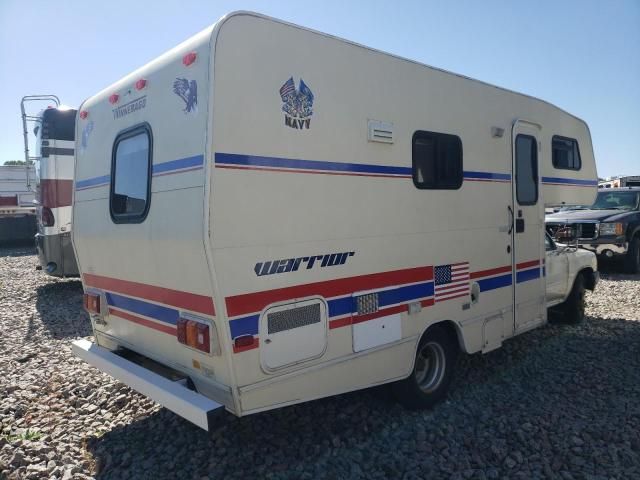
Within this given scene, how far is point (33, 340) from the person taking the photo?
247 inches

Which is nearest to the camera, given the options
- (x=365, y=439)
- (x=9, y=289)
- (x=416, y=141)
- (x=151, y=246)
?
(x=151, y=246)

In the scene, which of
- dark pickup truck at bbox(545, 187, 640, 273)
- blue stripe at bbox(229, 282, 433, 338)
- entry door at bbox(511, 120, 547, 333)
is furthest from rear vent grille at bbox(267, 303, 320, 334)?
dark pickup truck at bbox(545, 187, 640, 273)

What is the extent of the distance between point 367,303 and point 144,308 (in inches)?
64.2

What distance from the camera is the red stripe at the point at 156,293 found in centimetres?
291

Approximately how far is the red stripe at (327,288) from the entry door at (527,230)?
148cm

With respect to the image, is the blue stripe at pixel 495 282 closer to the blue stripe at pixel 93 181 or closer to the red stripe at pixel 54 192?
the blue stripe at pixel 93 181

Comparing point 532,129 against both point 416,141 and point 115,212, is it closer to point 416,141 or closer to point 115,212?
point 416,141

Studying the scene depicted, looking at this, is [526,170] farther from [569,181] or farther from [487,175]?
[569,181]

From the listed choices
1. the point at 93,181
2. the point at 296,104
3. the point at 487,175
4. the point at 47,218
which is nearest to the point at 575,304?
the point at 487,175

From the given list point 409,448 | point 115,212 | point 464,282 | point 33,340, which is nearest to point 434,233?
point 464,282

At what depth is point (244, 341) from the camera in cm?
282

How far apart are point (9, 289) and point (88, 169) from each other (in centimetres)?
716

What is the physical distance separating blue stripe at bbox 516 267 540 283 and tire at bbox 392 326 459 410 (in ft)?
3.81

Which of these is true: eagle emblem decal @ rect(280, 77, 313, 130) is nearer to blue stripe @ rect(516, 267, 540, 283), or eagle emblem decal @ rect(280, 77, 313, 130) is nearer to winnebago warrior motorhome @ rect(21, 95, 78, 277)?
blue stripe @ rect(516, 267, 540, 283)
